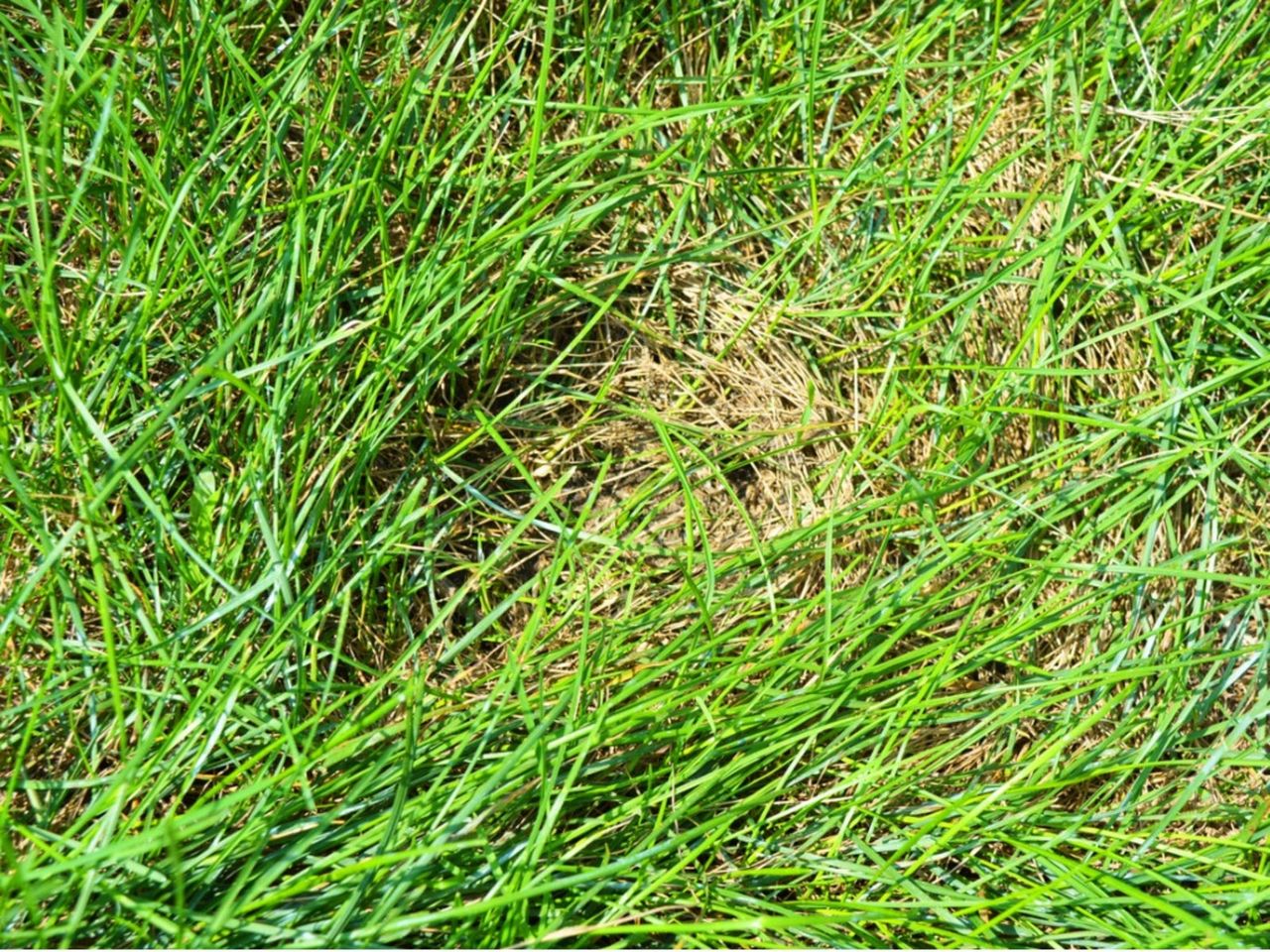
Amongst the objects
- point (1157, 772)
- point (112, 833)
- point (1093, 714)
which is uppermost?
point (112, 833)

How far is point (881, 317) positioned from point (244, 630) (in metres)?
1.19

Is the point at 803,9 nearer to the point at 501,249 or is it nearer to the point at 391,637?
the point at 501,249

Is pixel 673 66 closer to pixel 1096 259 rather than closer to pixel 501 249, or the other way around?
pixel 501 249

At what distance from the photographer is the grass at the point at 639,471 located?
1.62m

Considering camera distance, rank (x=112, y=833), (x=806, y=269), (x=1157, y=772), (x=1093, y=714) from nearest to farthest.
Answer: (x=112, y=833) → (x=1093, y=714) → (x=1157, y=772) → (x=806, y=269)

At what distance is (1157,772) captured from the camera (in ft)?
6.24

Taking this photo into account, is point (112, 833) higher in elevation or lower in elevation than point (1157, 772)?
higher

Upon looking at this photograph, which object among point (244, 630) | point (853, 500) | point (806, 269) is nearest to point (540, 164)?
point (806, 269)

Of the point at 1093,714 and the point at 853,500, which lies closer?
the point at 1093,714

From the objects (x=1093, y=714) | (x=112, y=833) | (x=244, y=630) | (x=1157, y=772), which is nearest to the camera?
(x=112, y=833)

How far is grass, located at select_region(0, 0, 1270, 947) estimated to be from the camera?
1.62 m

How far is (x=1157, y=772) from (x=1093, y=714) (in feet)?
0.77

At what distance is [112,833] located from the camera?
1539mm

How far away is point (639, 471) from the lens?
1965 millimetres
